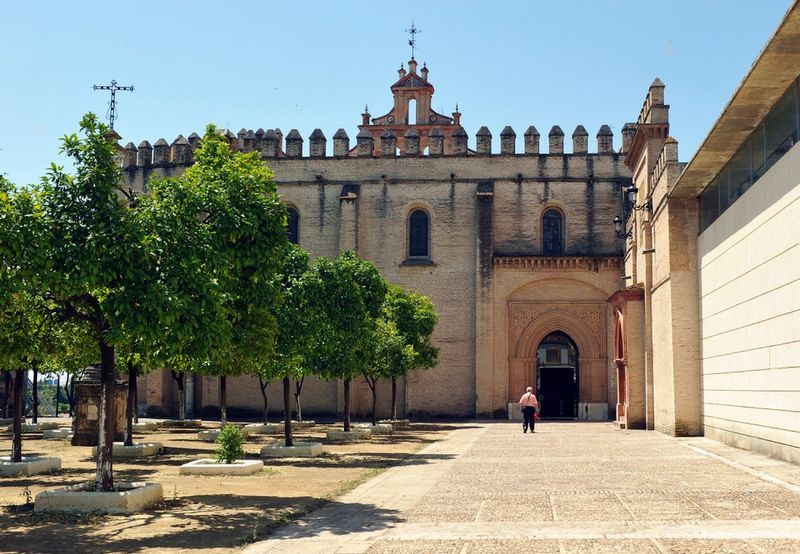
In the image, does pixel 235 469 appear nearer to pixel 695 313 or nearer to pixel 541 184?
pixel 695 313

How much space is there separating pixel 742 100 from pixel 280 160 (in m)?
26.5

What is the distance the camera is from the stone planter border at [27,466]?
52.6 ft

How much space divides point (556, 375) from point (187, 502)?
3028 centimetres

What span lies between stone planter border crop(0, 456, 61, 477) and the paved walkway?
20.2 ft

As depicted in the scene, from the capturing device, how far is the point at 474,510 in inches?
432

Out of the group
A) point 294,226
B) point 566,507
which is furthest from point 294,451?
point 294,226

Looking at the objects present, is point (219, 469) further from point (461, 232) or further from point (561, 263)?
point (561, 263)

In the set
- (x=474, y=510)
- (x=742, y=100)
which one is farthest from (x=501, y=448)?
(x=474, y=510)

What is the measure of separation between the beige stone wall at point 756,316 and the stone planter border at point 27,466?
13328 mm

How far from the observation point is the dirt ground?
9234 mm

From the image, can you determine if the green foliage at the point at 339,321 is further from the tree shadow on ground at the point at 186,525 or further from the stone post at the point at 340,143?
the stone post at the point at 340,143

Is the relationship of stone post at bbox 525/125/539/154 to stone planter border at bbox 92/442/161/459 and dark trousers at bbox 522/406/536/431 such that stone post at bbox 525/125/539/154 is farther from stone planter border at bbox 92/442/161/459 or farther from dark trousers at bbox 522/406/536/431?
stone planter border at bbox 92/442/161/459

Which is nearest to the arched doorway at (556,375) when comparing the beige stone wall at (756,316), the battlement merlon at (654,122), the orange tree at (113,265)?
the battlement merlon at (654,122)

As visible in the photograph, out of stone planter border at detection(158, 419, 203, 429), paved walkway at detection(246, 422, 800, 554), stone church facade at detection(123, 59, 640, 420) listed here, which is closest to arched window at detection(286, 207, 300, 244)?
stone church facade at detection(123, 59, 640, 420)
